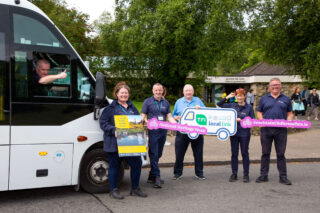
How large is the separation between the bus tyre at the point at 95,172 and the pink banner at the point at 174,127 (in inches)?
41.6

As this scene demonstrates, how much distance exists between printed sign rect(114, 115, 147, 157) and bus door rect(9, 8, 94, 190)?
653mm

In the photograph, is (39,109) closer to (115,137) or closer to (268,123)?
(115,137)

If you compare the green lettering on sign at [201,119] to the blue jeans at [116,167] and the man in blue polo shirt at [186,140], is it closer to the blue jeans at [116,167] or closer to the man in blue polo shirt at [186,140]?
the man in blue polo shirt at [186,140]

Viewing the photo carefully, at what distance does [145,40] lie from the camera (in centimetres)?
3167

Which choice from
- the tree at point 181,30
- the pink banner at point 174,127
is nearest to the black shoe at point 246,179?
the pink banner at point 174,127

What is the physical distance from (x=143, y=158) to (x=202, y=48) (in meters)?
25.3

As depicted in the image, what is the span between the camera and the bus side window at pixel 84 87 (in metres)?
5.55

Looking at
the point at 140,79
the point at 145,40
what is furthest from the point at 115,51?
the point at 145,40

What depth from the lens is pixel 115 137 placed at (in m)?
5.49

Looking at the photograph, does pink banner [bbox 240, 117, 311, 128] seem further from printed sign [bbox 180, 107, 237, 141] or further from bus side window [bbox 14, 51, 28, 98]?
bus side window [bbox 14, 51, 28, 98]

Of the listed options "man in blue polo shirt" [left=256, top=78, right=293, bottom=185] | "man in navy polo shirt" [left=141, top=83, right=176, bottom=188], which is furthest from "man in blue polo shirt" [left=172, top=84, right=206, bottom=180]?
"man in blue polo shirt" [left=256, top=78, right=293, bottom=185]

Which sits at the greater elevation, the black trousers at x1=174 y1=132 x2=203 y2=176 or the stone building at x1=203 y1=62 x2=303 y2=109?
the stone building at x1=203 y1=62 x2=303 y2=109

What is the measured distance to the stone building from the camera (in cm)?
4319

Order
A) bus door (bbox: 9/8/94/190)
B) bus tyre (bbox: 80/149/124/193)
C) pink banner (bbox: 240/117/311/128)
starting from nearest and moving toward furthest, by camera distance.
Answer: bus door (bbox: 9/8/94/190), bus tyre (bbox: 80/149/124/193), pink banner (bbox: 240/117/311/128)
